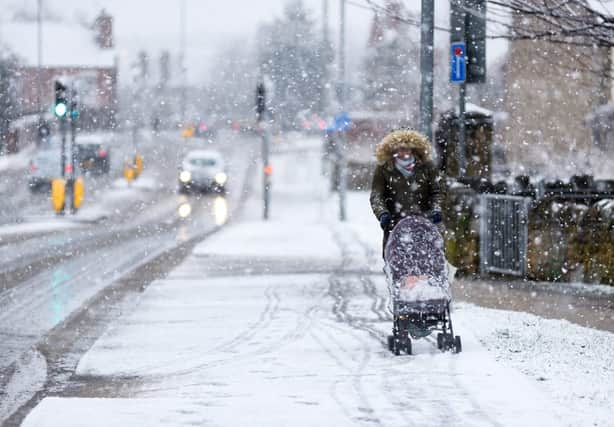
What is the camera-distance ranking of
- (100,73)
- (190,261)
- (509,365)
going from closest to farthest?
1. (509,365)
2. (190,261)
3. (100,73)

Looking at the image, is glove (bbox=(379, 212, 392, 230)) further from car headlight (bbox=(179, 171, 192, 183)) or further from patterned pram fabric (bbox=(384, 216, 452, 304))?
car headlight (bbox=(179, 171, 192, 183))

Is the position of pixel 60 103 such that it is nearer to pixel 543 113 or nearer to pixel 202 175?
pixel 202 175

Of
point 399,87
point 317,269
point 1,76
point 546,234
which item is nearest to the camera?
point 546,234

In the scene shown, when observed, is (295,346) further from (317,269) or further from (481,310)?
(317,269)

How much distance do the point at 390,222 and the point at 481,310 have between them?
10.0ft

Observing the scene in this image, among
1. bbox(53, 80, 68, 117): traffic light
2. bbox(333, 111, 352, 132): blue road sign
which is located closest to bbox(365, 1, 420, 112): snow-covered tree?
bbox(333, 111, 352, 132): blue road sign

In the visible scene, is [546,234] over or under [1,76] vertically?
under

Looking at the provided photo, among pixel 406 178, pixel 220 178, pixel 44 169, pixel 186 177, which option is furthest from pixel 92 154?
pixel 406 178

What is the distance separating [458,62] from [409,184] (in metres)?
5.11

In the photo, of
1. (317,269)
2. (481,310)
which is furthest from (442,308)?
(317,269)

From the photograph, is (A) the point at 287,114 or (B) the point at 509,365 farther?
(A) the point at 287,114

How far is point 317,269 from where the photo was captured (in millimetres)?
17000

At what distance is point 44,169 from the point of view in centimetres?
4519

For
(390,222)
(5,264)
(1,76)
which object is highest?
(1,76)
